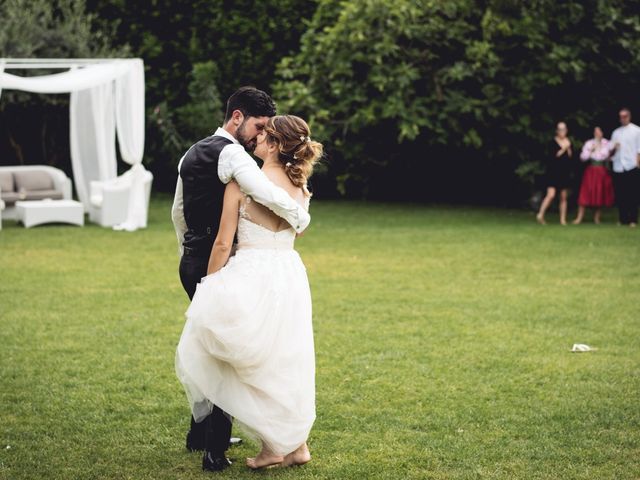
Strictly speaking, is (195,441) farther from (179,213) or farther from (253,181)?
(253,181)

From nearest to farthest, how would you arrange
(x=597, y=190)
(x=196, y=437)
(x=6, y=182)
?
(x=196, y=437), (x=597, y=190), (x=6, y=182)

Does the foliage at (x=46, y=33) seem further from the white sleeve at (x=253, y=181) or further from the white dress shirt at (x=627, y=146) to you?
the white sleeve at (x=253, y=181)

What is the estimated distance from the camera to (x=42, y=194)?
19.0 m

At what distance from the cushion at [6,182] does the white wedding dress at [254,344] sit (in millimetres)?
14828

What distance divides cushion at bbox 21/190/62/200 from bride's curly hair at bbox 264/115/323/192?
14506 mm

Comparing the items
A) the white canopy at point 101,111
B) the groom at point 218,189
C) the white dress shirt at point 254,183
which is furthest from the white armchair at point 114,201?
the white dress shirt at point 254,183

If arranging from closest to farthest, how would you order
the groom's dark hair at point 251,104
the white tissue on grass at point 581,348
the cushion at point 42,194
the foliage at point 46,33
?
the groom's dark hair at point 251,104 → the white tissue on grass at point 581,348 → the cushion at point 42,194 → the foliage at point 46,33

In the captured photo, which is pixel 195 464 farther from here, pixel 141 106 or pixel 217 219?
pixel 141 106

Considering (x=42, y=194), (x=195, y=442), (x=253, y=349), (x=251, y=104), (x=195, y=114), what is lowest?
(x=42, y=194)

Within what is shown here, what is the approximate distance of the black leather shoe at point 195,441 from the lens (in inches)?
223

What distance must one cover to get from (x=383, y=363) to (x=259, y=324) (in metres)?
2.73

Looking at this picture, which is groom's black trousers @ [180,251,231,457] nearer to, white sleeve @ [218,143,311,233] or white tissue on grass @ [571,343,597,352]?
white sleeve @ [218,143,311,233]

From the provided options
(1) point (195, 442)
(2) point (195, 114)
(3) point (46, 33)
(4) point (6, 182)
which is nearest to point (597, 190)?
(2) point (195, 114)

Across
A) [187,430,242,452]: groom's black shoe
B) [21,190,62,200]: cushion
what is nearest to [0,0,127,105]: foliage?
[21,190,62,200]: cushion
